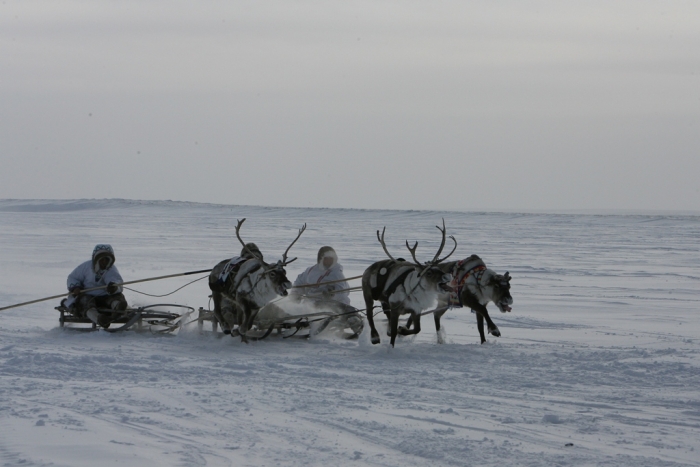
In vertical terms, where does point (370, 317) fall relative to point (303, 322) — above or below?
above

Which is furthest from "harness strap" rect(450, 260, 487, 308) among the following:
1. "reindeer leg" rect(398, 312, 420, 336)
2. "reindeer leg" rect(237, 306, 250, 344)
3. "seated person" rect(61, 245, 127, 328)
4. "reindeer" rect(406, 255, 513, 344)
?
"seated person" rect(61, 245, 127, 328)

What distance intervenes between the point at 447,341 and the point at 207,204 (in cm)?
7152

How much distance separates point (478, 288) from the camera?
1075cm

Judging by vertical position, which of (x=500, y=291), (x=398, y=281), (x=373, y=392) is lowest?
(x=373, y=392)

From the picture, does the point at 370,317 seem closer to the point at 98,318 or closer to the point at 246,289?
the point at 246,289

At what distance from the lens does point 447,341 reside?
37.8 ft

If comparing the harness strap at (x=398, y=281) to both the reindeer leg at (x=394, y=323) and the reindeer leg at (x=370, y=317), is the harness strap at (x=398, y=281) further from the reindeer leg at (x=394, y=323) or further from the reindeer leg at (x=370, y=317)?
the reindeer leg at (x=370, y=317)

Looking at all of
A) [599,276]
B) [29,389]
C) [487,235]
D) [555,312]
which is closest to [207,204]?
[487,235]

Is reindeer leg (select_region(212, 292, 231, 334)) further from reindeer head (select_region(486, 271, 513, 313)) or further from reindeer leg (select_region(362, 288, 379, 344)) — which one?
reindeer head (select_region(486, 271, 513, 313))

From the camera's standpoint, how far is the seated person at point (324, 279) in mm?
12087

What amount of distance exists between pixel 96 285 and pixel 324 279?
320cm

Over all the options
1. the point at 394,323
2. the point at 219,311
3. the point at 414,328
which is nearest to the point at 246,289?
the point at 219,311

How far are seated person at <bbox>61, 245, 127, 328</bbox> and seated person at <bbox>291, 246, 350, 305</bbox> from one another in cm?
250

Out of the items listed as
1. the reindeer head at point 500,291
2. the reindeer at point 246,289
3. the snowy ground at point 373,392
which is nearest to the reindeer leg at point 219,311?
the reindeer at point 246,289
